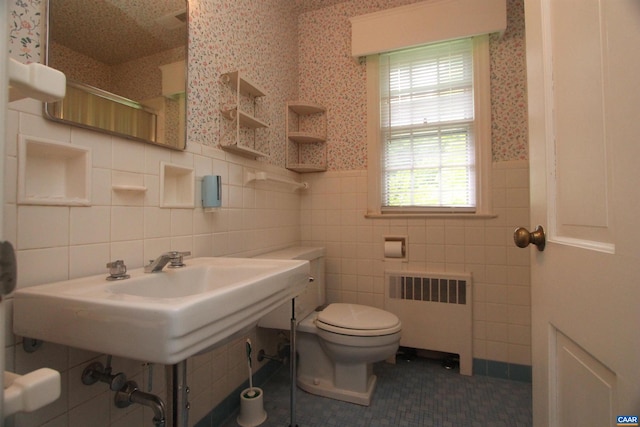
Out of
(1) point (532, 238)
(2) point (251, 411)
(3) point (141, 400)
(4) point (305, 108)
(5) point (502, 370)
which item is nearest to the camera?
(1) point (532, 238)

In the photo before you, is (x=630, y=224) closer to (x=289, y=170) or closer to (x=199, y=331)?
(x=199, y=331)

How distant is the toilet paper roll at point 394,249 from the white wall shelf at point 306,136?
0.75 metres

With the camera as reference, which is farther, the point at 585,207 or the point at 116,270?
the point at 116,270

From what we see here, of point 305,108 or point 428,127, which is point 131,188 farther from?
point 428,127

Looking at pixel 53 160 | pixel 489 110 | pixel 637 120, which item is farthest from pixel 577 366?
pixel 489 110

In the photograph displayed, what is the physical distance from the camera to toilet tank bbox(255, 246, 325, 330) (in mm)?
1474

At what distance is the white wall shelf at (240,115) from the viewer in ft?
4.62

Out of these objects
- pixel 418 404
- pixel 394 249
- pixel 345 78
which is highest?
pixel 345 78

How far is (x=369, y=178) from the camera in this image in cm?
207

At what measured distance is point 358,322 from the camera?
1.50 meters

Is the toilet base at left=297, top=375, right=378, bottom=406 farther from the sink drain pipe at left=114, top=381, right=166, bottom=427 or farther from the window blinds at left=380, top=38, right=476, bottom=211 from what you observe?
the window blinds at left=380, top=38, right=476, bottom=211

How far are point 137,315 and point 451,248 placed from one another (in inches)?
72.7

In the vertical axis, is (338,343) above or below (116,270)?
below

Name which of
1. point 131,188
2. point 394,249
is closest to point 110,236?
point 131,188
